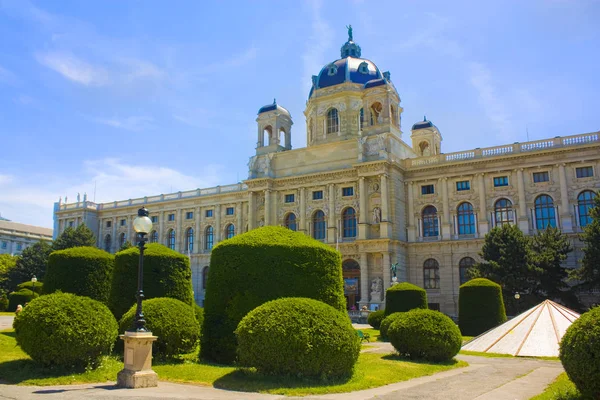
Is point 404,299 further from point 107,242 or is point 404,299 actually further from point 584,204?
point 107,242

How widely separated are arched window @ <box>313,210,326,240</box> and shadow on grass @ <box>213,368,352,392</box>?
43.2 meters

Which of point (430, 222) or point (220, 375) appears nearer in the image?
point (220, 375)

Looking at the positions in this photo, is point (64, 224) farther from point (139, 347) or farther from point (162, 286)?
point (139, 347)

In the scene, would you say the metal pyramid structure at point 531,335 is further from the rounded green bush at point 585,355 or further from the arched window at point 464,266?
the arched window at point 464,266

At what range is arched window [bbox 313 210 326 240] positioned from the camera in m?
57.1

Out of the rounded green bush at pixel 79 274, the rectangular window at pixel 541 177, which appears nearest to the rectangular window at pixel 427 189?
the rectangular window at pixel 541 177

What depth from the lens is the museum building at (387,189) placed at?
47469 mm

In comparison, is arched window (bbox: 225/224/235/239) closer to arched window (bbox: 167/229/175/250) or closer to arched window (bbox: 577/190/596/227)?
arched window (bbox: 167/229/175/250)

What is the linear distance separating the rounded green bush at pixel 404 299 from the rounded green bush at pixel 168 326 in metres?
16.3

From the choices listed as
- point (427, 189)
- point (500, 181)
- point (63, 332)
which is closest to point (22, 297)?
point (63, 332)

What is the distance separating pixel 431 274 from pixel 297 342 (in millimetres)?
40857

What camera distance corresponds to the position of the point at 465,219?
5116cm

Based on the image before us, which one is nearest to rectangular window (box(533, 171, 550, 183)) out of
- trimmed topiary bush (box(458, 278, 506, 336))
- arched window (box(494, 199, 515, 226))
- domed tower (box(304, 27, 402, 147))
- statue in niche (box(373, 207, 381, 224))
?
arched window (box(494, 199, 515, 226))

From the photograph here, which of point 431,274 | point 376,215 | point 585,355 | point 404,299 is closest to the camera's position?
point 585,355
